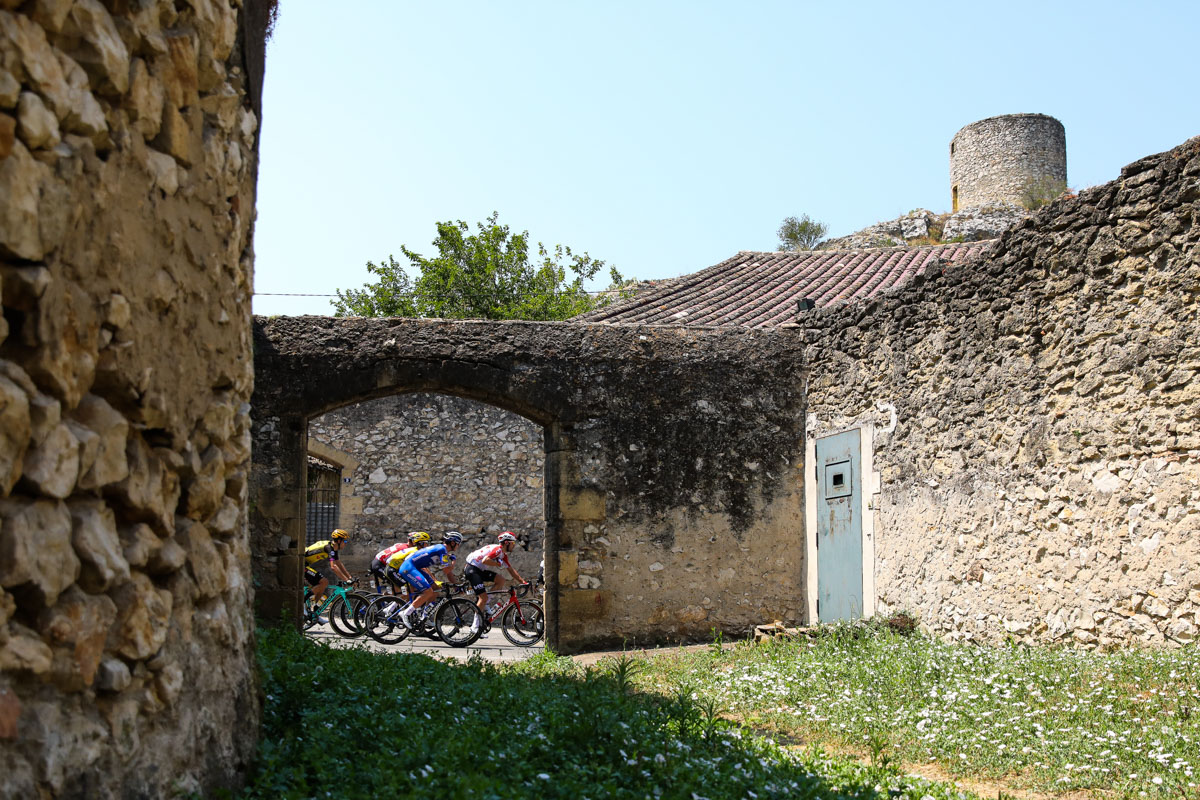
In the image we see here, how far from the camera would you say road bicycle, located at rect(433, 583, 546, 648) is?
35.8 feet

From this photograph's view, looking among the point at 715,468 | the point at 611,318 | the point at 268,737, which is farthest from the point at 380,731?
the point at 611,318

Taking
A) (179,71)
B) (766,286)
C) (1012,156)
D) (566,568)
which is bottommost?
(566,568)

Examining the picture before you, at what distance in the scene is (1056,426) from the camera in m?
6.38

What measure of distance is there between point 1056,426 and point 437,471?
10.3 metres

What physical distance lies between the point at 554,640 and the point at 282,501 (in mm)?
2543

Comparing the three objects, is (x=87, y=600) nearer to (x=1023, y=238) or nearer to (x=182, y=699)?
(x=182, y=699)

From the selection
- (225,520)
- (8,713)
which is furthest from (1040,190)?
(8,713)

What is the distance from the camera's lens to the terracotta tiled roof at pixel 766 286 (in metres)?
11.7

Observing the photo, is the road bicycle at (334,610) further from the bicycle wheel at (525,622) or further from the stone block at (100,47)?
the stone block at (100,47)

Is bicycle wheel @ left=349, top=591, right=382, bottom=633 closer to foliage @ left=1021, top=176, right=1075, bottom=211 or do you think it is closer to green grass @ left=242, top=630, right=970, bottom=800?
green grass @ left=242, top=630, right=970, bottom=800

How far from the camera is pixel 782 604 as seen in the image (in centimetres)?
901

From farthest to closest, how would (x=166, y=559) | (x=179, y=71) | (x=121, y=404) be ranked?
(x=179, y=71) < (x=166, y=559) < (x=121, y=404)

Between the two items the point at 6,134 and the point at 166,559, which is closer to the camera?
the point at 6,134

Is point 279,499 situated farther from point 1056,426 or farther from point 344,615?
point 1056,426
